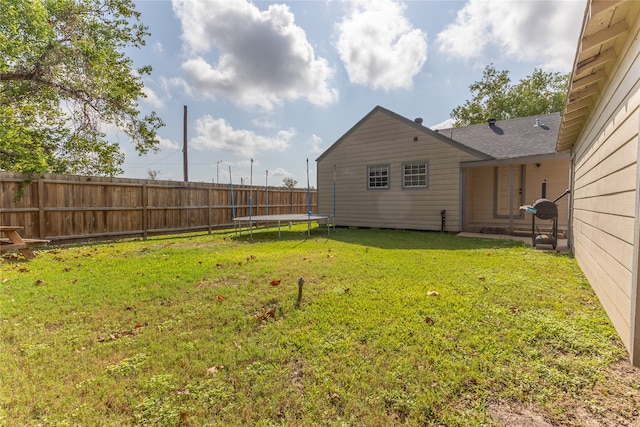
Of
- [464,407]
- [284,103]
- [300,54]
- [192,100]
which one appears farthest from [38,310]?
[192,100]

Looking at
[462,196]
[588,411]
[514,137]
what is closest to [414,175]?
[462,196]

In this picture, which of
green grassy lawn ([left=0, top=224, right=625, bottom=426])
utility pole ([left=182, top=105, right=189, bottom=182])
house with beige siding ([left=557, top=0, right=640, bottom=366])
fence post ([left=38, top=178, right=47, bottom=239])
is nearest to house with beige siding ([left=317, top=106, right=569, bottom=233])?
green grassy lawn ([left=0, top=224, right=625, bottom=426])

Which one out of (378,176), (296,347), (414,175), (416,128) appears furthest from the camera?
(378,176)

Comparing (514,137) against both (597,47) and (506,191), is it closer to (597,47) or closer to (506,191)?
(506,191)

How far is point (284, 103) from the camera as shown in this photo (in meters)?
15.4

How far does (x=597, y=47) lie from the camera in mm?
2793

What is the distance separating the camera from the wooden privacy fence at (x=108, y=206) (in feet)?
25.1

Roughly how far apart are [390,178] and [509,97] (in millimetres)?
21913

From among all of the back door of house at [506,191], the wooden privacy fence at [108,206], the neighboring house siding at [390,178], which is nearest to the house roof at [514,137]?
the back door of house at [506,191]

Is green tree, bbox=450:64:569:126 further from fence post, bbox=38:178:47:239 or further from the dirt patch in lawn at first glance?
fence post, bbox=38:178:47:239

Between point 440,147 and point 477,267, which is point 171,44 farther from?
point 477,267

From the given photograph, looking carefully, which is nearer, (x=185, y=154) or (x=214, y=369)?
(x=214, y=369)

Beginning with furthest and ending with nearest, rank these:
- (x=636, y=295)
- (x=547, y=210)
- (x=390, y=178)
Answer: (x=390, y=178) < (x=547, y=210) < (x=636, y=295)

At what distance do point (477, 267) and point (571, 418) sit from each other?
390cm
